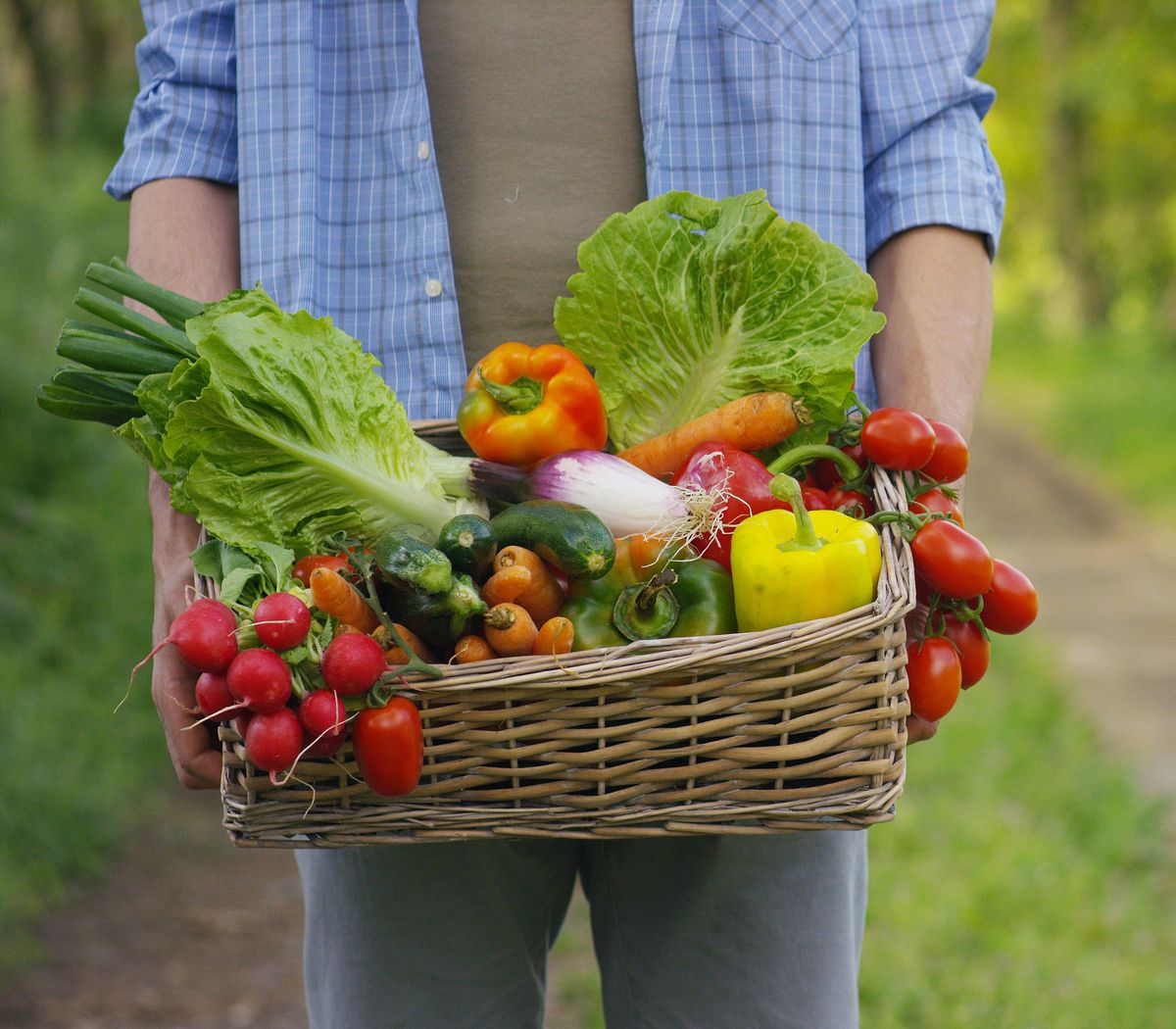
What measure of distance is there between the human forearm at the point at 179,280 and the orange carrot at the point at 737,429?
2.36ft

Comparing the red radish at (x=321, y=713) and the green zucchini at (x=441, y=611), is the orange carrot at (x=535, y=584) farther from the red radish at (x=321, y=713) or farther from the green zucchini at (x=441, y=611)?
the red radish at (x=321, y=713)

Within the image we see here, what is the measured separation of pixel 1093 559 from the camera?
8930 millimetres

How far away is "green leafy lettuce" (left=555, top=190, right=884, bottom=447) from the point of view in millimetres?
2178

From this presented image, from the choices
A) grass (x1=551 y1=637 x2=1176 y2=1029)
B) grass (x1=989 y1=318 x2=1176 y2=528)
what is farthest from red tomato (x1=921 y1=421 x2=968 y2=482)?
grass (x1=989 y1=318 x2=1176 y2=528)

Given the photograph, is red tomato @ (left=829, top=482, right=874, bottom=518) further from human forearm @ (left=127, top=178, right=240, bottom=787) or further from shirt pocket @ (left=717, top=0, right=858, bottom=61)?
human forearm @ (left=127, top=178, right=240, bottom=787)

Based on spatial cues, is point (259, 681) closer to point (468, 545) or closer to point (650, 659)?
Answer: point (468, 545)

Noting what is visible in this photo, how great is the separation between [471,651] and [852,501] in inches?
25.5

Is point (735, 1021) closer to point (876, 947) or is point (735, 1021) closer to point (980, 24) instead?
point (980, 24)

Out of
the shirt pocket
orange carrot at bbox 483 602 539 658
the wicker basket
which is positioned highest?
the shirt pocket

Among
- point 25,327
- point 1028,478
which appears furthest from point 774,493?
point 1028,478

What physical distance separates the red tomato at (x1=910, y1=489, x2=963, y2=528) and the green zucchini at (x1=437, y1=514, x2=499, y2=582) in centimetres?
62

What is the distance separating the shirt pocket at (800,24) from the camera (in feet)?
7.62

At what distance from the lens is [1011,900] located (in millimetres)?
4348

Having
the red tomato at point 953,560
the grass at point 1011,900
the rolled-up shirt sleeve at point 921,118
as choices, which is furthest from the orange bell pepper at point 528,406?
the grass at point 1011,900
